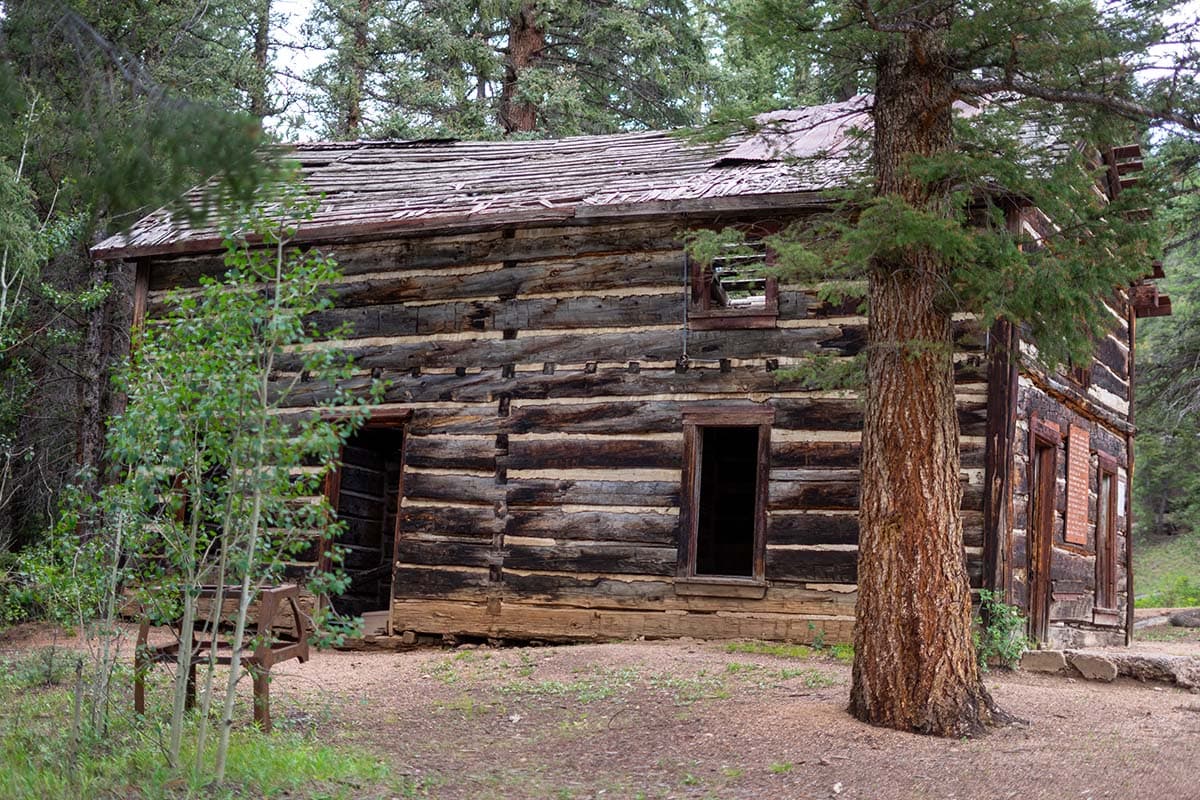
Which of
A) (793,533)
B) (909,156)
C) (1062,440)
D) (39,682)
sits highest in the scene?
(909,156)

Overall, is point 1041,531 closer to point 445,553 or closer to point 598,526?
point 598,526

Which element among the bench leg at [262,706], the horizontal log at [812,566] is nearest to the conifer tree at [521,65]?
the horizontal log at [812,566]

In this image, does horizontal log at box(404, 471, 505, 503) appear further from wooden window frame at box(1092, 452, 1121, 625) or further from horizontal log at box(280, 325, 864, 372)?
wooden window frame at box(1092, 452, 1121, 625)

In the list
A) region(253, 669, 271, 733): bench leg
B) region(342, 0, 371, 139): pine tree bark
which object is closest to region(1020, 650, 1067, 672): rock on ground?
region(253, 669, 271, 733): bench leg

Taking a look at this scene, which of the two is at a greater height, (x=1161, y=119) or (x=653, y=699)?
(x=1161, y=119)

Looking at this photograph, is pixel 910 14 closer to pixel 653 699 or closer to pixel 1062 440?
pixel 653 699

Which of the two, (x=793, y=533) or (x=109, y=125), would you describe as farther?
(x=793, y=533)

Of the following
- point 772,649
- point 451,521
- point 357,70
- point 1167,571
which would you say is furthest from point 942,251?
point 1167,571

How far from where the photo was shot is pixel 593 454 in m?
12.6

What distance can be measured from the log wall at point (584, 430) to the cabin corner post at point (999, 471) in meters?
0.13

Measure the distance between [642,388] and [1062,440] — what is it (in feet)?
15.7

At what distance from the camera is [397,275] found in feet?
44.9

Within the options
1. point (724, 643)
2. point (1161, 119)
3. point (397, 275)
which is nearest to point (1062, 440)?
point (724, 643)

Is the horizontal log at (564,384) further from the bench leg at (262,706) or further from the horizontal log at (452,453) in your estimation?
the bench leg at (262,706)
